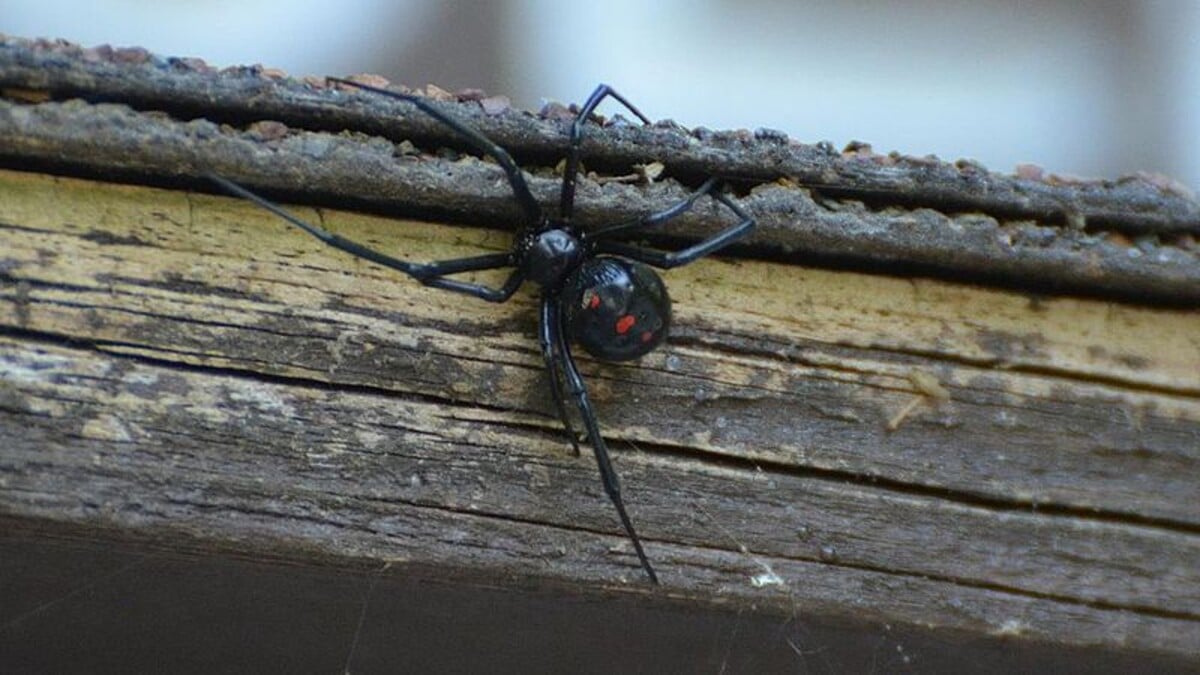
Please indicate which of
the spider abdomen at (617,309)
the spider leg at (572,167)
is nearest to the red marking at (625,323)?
the spider abdomen at (617,309)

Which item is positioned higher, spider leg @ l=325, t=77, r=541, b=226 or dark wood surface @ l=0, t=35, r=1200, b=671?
spider leg @ l=325, t=77, r=541, b=226

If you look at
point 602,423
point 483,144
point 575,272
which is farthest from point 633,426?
point 483,144

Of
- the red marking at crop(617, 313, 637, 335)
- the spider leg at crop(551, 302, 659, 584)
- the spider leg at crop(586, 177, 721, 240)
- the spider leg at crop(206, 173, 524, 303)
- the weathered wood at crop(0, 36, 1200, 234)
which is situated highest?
the weathered wood at crop(0, 36, 1200, 234)

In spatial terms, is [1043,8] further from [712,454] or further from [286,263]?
[286,263]

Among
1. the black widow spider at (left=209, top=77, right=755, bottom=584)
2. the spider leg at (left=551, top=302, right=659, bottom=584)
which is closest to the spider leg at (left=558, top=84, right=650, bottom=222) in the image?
the black widow spider at (left=209, top=77, right=755, bottom=584)

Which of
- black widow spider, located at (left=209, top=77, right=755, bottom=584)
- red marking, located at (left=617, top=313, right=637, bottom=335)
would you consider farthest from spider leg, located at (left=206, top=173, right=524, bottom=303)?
red marking, located at (left=617, top=313, right=637, bottom=335)

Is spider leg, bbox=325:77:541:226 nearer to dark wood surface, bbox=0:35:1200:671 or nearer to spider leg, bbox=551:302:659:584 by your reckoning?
dark wood surface, bbox=0:35:1200:671

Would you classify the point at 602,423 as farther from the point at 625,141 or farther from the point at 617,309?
the point at 625,141

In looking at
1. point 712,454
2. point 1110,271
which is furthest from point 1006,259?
point 712,454
